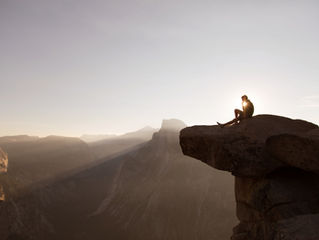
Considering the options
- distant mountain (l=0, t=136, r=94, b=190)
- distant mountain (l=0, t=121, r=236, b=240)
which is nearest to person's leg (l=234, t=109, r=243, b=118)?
distant mountain (l=0, t=121, r=236, b=240)

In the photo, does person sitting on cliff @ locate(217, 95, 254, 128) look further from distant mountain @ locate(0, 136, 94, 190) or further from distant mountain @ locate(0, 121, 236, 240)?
distant mountain @ locate(0, 136, 94, 190)

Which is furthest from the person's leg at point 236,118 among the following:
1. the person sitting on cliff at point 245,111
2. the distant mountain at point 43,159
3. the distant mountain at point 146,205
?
the distant mountain at point 43,159

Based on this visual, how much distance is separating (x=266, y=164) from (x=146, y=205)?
55.3 m

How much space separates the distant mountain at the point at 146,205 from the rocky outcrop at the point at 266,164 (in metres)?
37.1

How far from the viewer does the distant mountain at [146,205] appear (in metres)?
53.5

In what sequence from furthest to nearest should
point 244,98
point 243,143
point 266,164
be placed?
point 244,98
point 243,143
point 266,164

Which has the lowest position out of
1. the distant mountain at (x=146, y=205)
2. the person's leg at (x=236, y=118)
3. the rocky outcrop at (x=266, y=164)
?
the distant mountain at (x=146, y=205)

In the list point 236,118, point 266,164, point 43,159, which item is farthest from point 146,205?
point 43,159

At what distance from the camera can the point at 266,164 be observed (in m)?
12.4

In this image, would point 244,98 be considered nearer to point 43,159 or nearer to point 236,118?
point 236,118

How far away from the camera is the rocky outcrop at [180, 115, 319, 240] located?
1099 centimetres

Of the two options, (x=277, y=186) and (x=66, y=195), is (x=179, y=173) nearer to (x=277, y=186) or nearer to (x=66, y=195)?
(x=66, y=195)

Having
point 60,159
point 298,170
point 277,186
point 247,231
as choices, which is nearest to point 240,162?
point 277,186

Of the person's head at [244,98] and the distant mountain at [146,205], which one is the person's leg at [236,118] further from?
the distant mountain at [146,205]
